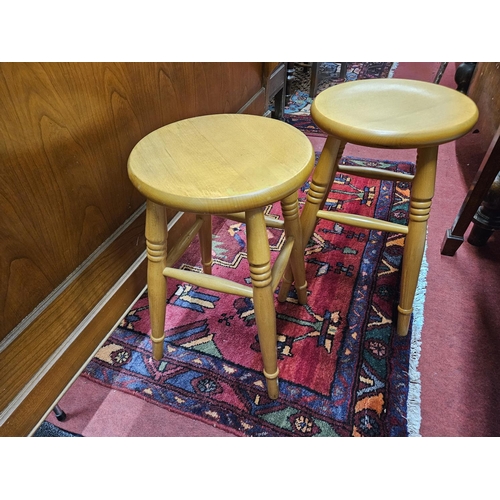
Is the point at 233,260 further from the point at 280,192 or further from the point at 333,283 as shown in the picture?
the point at 280,192

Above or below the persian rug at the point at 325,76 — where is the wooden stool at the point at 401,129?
above

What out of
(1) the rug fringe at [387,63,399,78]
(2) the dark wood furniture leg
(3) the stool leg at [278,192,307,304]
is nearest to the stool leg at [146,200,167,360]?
(3) the stool leg at [278,192,307,304]

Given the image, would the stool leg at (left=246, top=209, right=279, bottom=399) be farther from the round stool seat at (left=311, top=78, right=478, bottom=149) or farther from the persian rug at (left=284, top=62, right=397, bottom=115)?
the persian rug at (left=284, top=62, right=397, bottom=115)

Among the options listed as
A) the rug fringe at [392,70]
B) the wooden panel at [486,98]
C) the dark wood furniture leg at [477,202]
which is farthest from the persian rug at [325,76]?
the dark wood furniture leg at [477,202]

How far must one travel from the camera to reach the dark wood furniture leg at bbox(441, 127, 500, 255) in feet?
3.09

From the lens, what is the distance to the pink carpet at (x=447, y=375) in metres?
0.72

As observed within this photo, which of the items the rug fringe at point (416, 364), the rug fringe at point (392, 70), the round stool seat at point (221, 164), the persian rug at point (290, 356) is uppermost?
the round stool seat at point (221, 164)

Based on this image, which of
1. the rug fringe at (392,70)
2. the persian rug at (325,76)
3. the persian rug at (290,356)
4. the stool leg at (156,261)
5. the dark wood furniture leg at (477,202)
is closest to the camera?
the stool leg at (156,261)

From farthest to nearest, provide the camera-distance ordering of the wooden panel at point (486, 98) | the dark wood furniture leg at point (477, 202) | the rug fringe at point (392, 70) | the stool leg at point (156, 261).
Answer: the rug fringe at point (392, 70)
the wooden panel at point (486, 98)
the dark wood furniture leg at point (477, 202)
the stool leg at point (156, 261)

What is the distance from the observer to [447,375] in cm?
80

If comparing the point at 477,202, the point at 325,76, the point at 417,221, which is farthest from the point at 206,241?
the point at 325,76

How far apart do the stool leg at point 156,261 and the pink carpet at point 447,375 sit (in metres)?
Result: 0.17

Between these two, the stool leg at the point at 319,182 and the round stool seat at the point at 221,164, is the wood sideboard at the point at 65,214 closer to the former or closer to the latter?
the round stool seat at the point at 221,164
